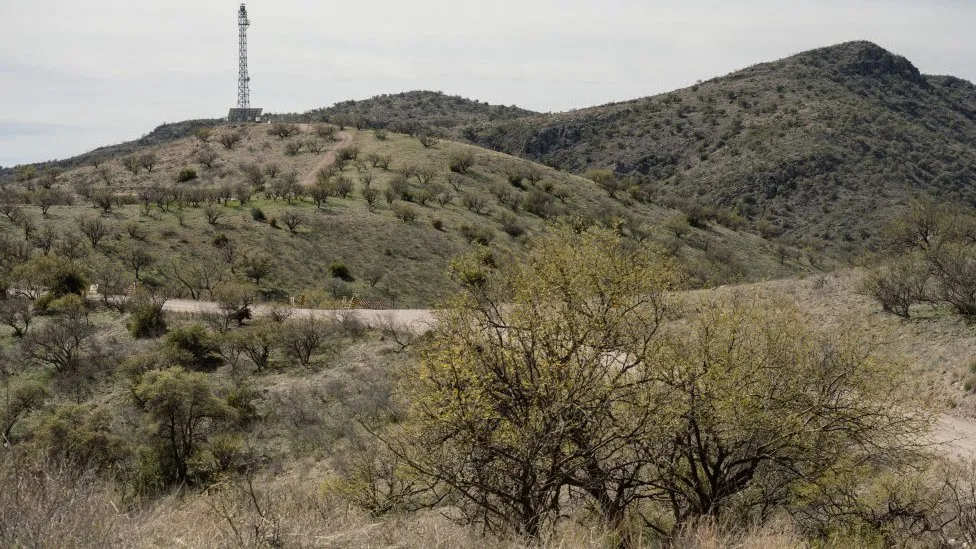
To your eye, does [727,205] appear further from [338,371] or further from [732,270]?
[338,371]

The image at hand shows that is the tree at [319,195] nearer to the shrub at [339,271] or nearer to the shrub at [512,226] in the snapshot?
the shrub at [339,271]

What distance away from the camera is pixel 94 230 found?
39062 millimetres

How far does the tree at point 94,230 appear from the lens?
39.0 m

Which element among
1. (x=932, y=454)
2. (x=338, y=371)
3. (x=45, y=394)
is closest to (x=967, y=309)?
(x=932, y=454)

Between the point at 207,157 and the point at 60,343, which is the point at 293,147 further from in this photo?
the point at 60,343

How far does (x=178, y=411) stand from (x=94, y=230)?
24615 millimetres

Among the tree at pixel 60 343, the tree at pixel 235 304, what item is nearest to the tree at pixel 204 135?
the tree at pixel 235 304

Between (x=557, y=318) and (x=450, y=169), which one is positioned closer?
(x=557, y=318)

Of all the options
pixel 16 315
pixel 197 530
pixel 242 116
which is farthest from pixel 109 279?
pixel 242 116

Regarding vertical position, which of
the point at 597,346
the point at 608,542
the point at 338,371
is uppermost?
the point at 597,346

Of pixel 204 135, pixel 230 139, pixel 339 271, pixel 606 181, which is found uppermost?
pixel 204 135

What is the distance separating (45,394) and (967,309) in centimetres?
3180

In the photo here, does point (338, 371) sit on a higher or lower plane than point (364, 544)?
lower

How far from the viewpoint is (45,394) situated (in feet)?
73.9
